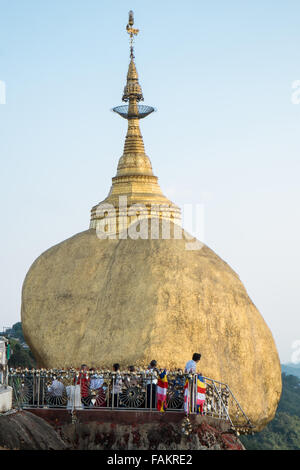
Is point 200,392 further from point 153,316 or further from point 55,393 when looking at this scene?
point 153,316

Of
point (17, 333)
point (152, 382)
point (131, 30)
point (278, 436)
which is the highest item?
point (131, 30)

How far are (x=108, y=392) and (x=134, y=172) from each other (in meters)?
13.2

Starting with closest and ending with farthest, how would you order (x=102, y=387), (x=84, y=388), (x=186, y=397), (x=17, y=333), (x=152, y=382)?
(x=186, y=397), (x=152, y=382), (x=84, y=388), (x=102, y=387), (x=17, y=333)

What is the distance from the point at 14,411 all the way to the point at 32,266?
1137cm

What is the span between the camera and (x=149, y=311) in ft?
89.9

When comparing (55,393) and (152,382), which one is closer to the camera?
(152,382)

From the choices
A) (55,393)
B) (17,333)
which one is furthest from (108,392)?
(17,333)

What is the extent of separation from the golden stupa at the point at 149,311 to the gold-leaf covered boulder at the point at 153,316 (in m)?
0.03

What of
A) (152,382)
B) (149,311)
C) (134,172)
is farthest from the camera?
(134,172)

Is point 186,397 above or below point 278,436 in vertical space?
above

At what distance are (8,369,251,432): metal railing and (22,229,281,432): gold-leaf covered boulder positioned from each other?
3.35m

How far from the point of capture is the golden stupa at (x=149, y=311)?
27.1m

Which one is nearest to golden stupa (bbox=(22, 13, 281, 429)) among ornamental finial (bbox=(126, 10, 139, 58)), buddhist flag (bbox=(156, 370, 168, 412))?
buddhist flag (bbox=(156, 370, 168, 412))
